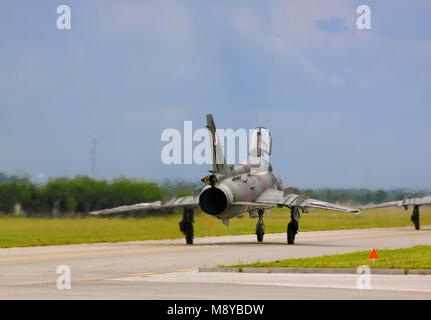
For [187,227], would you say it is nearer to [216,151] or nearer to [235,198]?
[235,198]

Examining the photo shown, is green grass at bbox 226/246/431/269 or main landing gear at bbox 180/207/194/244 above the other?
main landing gear at bbox 180/207/194/244

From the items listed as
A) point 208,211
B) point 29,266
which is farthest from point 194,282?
point 208,211

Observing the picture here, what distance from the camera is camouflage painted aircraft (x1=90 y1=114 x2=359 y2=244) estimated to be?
37750 mm

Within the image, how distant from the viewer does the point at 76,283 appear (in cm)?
2039

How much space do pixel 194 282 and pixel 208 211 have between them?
1782 centimetres

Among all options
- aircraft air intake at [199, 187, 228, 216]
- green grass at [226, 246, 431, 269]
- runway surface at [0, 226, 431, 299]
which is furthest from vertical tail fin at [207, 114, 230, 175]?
green grass at [226, 246, 431, 269]

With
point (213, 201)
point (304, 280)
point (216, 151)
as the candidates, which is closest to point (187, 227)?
point (213, 201)

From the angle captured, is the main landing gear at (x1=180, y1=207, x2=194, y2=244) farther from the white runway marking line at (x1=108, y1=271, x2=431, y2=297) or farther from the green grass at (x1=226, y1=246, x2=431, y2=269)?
the white runway marking line at (x1=108, y1=271, x2=431, y2=297)

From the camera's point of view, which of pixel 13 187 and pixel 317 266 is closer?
pixel 317 266

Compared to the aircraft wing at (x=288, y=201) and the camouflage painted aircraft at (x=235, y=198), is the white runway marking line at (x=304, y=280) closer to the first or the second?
the camouflage painted aircraft at (x=235, y=198)

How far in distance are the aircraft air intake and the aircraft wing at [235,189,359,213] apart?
1.73m

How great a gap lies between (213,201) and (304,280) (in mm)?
17784
